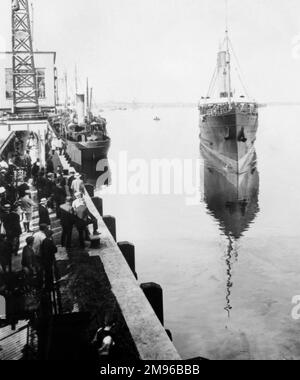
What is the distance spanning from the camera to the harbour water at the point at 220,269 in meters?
10.2

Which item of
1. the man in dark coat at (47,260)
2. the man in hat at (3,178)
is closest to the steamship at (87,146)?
the man in hat at (3,178)

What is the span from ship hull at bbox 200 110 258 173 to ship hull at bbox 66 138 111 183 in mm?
10436

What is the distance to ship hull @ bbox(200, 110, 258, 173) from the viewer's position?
3362 cm

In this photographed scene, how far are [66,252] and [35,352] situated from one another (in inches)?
170

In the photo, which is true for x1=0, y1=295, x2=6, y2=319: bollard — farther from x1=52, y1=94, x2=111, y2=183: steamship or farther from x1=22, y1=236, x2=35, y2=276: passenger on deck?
x1=52, y1=94, x2=111, y2=183: steamship

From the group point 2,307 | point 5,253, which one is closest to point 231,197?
point 5,253

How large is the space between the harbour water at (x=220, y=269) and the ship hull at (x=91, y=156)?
10.5 metres

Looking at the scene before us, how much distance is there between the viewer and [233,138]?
33.8 m

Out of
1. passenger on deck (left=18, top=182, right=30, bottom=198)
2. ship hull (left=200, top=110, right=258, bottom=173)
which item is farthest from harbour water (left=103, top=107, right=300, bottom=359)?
ship hull (left=200, top=110, right=258, bottom=173)

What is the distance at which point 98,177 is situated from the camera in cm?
3806

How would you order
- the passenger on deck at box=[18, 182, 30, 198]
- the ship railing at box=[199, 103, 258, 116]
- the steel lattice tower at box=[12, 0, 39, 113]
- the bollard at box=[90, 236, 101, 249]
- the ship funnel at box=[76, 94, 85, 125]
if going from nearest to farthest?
1. the bollard at box=[90, 236, 101, 249]
2. the passenger on deck at box=[18, 182, 30, 198]
3. the steel lattice tower at box=[12, 0, 39, 113]
4. the ship railing at box=[199, 103, 258, 116]
5. the ship funnel at box=[76, 94, 85, 125]

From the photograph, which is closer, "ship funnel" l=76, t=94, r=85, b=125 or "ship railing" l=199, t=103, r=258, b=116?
"ship railing" l=199, t=103, r=258, b=116

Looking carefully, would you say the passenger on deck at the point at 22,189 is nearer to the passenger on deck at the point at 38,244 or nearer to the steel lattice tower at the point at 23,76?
the passenger on deck at the point at 38,244
